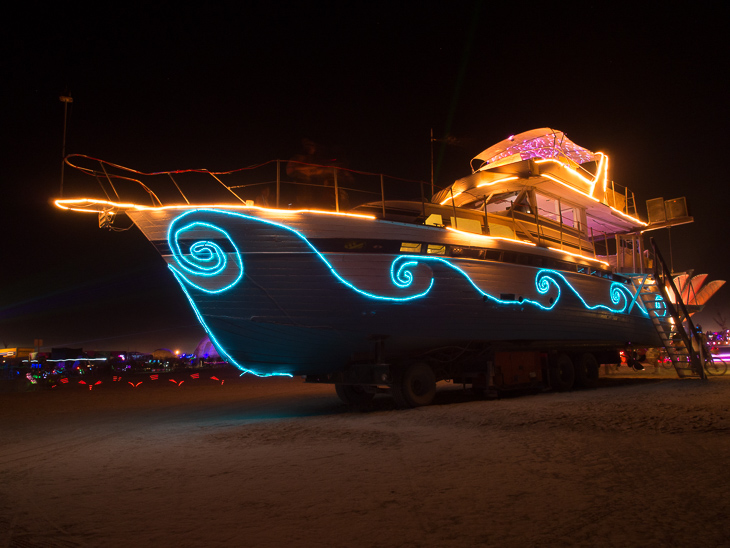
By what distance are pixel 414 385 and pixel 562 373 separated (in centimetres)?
511

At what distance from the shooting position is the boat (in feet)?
25.9

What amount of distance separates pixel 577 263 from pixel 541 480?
9.07 m

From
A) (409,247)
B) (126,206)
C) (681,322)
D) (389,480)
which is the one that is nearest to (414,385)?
(409,247)

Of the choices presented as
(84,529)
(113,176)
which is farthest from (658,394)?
(113,176)

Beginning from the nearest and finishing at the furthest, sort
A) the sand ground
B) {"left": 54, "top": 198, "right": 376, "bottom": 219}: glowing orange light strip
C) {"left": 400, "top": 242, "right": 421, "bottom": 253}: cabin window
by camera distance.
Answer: the sand ground
{"left": 54, "top": 198, "right": 376, "bottom": 219}: glowing orange light strip
{"left": 400, "top": 242, "right": 421, "bottom": 253}: cabin window

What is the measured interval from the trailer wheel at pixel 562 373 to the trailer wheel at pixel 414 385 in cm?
396

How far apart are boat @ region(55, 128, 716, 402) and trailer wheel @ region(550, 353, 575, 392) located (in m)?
0.31

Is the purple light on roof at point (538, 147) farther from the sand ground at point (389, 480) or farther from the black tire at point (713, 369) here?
the sand ground at point (389, 480)

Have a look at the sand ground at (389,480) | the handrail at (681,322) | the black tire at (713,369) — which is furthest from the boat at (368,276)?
the black tire at (713,369)

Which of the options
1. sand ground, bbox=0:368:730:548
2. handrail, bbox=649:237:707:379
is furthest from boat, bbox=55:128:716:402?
handrail, bbox=649:237:707:379

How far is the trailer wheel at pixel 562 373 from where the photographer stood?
39.5 ft

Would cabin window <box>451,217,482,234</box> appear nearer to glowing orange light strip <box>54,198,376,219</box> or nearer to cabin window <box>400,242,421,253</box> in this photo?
cabin window <box>400,242,421,253</box>

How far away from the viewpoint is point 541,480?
3.98 metres

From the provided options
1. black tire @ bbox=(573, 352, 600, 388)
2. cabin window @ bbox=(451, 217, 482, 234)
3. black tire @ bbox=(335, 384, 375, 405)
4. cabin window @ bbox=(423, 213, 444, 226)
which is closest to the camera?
cabin window @ bbox=(423, 213, 444, 226)
